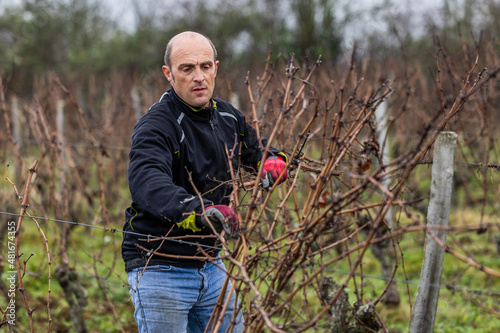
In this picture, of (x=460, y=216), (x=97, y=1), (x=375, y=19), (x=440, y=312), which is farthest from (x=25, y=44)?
(x=440, y=312)

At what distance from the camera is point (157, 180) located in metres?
1.84

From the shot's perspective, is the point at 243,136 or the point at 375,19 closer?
the point at 243,136

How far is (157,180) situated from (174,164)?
0.35 metres

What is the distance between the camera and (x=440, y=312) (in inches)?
178

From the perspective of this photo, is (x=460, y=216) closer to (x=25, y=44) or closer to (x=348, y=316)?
(x=348, y=316)

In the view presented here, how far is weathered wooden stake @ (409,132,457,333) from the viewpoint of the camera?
2.04m

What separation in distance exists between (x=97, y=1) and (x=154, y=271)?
2267 cm

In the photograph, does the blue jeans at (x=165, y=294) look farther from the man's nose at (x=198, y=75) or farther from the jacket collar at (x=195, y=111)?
the man's nose at (x=198, y=75)

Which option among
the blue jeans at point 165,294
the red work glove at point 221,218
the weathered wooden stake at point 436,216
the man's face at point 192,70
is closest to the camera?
the red work glove at point 221,218

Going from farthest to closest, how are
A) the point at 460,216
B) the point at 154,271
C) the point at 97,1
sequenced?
the point at 97,1 < the point at 460,216 < the point at 154,271

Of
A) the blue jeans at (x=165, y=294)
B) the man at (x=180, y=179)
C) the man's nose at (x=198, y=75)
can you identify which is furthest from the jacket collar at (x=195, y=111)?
the blue jeans at (x=165, y=294)

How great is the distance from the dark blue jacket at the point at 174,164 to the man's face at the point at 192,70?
0.05 meters

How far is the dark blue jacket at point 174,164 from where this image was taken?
6.23 feet

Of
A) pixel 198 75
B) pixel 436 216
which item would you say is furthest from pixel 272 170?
pixel 436 216
